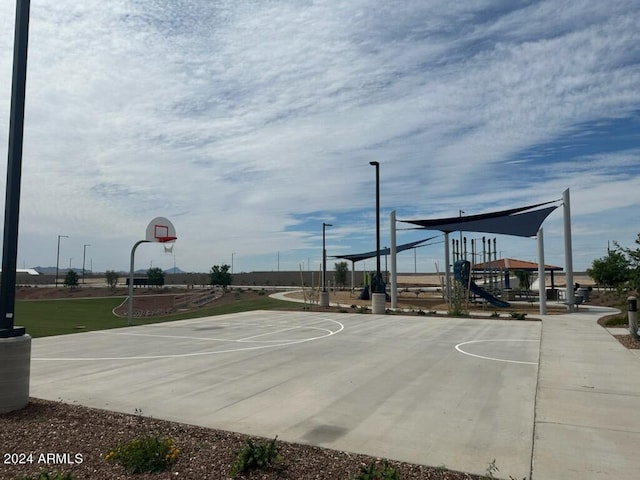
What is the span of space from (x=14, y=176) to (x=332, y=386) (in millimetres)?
5912

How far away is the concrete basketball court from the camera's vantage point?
5.32 metres

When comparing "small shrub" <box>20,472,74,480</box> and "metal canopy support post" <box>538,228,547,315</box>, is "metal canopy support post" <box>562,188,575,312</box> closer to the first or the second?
"metal canopy support post" <box>538,228,547,315</box>

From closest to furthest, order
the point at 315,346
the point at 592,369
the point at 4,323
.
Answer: the point at 4,323
the point at 592,369
the point at 315,346

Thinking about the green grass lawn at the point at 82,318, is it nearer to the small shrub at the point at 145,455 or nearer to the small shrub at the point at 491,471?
the small shrub at the point at 145,455

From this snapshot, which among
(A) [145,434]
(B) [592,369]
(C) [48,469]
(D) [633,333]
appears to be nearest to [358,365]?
(B) [592,369]

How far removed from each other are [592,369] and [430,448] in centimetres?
617

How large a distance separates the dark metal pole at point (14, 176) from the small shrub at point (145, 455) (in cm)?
294

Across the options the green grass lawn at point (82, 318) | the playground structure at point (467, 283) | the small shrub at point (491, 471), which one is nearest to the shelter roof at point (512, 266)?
the playground structure at point (467, 283)

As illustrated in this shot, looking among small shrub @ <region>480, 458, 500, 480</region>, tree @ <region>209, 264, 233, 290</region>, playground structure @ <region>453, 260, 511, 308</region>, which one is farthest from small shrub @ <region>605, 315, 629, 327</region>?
tree @ <region>209, 264, 233, 290</region>

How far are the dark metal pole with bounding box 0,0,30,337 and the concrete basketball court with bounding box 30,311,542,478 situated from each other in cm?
176

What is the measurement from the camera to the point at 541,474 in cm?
433

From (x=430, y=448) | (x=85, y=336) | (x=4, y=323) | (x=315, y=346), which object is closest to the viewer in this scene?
(x=430, y=448)

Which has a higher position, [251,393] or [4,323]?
[4,323]

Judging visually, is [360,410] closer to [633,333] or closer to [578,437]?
[578,437]
